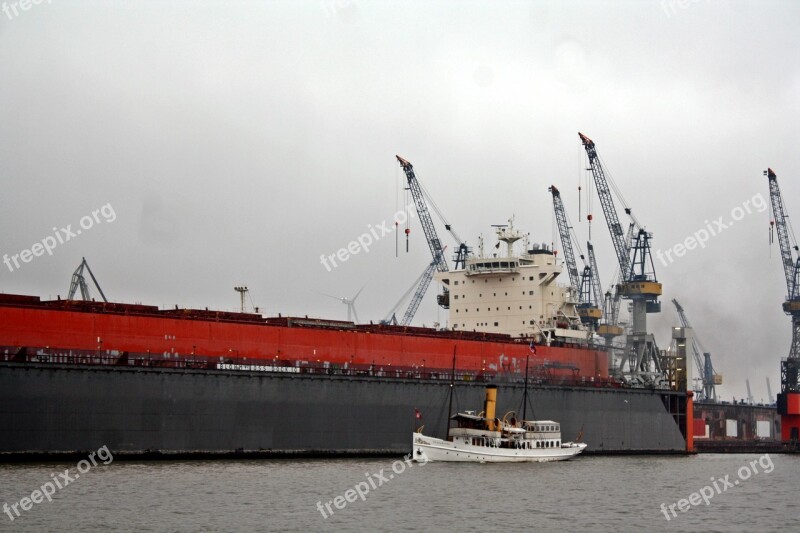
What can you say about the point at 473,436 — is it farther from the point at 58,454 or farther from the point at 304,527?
the point at 304,527

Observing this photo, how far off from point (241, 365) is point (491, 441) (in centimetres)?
1475

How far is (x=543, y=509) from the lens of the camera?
152 feet

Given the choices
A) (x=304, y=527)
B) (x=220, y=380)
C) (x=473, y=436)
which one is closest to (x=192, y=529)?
(x=304, y=527)

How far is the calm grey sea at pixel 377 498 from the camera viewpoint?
41469 mm

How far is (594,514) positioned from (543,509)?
80.0 inches

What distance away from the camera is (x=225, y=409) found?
61.8m

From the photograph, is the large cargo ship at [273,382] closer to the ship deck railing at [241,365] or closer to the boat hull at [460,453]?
the ship deck railing at [241,365]

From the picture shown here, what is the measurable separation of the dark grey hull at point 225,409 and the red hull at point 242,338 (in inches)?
164
